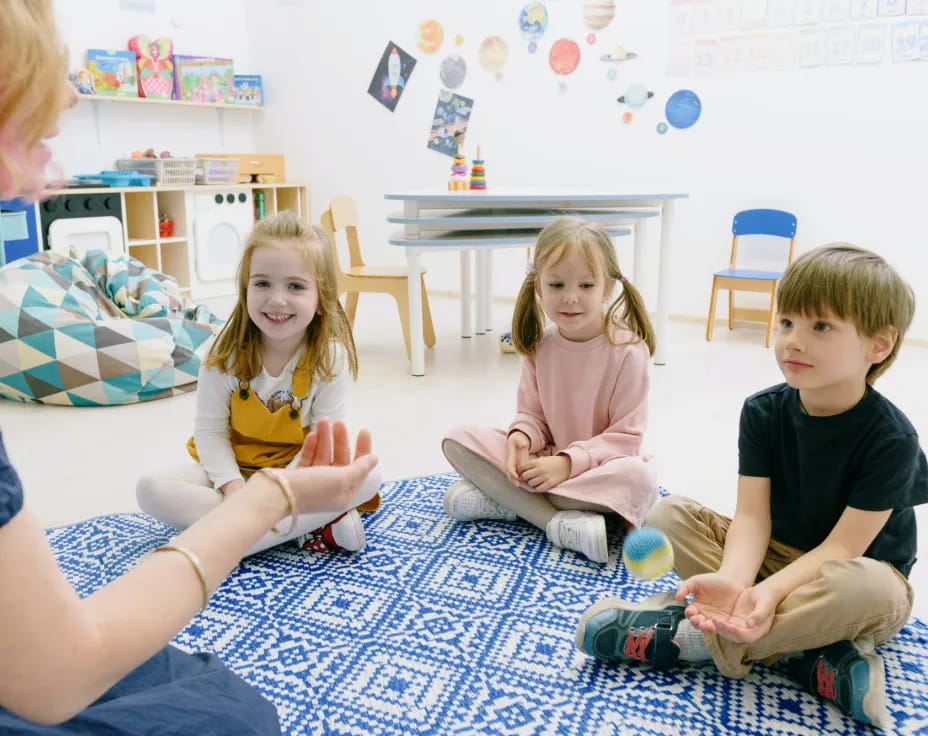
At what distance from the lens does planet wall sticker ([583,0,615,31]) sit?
4227 millimetres

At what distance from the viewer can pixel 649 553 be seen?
1.25 m

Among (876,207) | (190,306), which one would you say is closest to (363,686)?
(190,306)

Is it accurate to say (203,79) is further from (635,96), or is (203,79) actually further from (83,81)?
(635,96)

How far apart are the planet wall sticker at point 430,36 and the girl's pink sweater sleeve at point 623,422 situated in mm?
3477

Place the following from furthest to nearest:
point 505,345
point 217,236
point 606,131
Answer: point 217,236
point 606,131
point 505,345

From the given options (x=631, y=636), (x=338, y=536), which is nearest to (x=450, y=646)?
(x=631, y=636)

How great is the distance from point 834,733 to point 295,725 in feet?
2.34

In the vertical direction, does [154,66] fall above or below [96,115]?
above

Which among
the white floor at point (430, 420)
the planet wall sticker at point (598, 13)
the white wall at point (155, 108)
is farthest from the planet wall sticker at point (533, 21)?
the white wall at point (155, 108)

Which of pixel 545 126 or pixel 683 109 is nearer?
pixel 683 109

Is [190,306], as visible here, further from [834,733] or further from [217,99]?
[834,733]

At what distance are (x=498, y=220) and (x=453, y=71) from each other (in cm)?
Result: 204

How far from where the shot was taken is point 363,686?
1254 millimetres

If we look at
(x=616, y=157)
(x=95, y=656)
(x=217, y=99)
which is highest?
(x=217, y=99)
